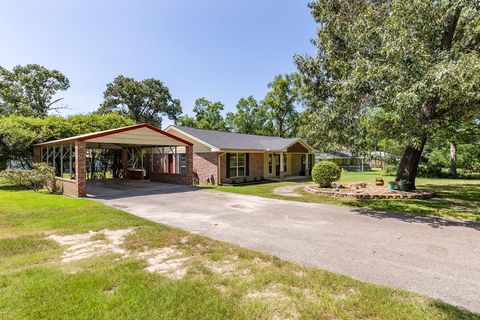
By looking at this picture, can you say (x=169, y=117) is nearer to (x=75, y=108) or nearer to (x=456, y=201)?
(x=75, y=108)

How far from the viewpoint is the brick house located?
1756 centimetres

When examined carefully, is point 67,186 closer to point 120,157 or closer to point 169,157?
point 169,157

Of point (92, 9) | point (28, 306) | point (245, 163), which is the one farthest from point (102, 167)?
point (28, 306)

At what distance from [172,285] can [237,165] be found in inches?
606

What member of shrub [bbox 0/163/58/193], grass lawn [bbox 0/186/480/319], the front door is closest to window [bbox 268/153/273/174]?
the front door

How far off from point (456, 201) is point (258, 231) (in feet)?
31.7

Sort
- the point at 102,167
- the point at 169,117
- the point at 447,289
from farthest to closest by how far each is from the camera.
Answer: the point at 169,117 → the point at 102,167 → the point at 447,289

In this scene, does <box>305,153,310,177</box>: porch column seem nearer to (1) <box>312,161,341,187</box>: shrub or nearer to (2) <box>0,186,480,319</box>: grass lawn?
(1) <box>312,161,341,187</box>: shrub

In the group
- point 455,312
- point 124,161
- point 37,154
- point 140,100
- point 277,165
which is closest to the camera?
point 455,312

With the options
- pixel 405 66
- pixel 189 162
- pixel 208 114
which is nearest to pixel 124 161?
pixel 189 162

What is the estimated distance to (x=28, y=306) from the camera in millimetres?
3195

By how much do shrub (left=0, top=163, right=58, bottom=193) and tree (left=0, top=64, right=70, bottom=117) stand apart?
23.7 metres

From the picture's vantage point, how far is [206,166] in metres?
18.1

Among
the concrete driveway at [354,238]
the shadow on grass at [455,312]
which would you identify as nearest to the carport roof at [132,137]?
the concrete driveway at [354,238]
